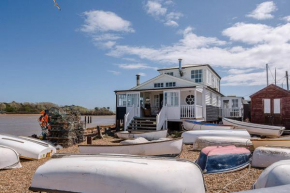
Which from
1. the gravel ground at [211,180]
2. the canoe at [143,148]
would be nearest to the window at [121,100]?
the canoe at [143,148]

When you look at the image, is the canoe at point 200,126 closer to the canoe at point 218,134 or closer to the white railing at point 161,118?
the white railing at point 161,118

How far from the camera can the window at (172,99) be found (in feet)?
58.7

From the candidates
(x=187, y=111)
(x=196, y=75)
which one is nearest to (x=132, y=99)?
(x=187, y=111)

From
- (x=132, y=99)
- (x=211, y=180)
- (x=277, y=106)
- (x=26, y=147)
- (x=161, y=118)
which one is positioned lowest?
(x=211, y=180)

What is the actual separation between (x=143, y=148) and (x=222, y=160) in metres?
2.83

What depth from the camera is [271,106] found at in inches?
816

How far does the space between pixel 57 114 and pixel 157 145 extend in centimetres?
741

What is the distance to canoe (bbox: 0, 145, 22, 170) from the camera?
794 cm

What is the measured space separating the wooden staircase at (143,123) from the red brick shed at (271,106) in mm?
10446

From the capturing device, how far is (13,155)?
27.1 feet

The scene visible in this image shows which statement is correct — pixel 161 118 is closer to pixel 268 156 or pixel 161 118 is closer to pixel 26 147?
pixel 26 147

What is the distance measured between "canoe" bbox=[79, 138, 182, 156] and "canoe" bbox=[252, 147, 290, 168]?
2815 millimetres

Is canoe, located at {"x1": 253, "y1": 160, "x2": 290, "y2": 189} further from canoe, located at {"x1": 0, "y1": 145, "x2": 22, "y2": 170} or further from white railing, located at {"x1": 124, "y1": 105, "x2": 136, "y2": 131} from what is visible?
white railing, located at {"x1": 124, "y1": 105, "x2": 136, "y2": 131}

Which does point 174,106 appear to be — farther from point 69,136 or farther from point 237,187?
point 237,187
